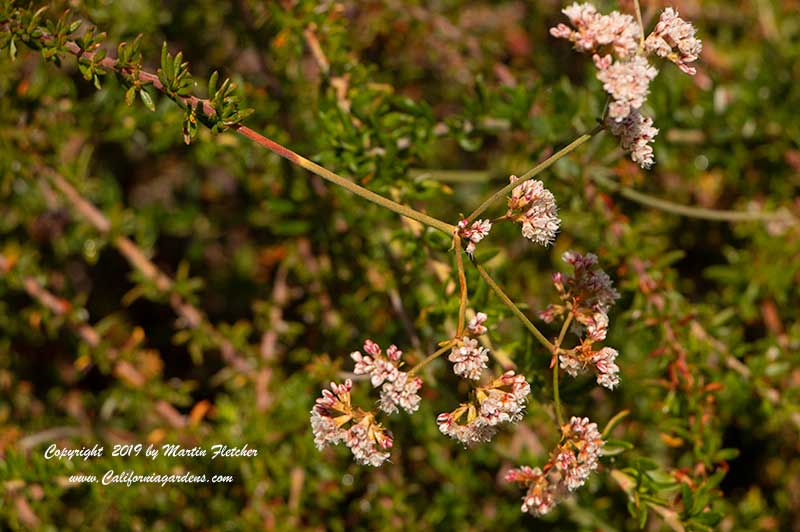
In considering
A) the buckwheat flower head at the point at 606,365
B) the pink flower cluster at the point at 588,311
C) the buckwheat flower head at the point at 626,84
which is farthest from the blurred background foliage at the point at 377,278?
the buckwheat flower head at the point at 626,84

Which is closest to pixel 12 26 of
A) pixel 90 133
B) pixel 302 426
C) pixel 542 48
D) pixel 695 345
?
pixel 90 133

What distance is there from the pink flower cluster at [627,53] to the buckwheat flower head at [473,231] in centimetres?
26

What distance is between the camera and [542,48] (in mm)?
3346

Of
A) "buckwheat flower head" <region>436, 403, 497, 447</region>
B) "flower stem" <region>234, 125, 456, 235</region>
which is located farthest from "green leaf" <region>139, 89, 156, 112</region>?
"buckwheat flower head" <region>436, 403, 497, 447</region>

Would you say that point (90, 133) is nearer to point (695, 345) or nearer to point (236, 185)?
point (236, 185)

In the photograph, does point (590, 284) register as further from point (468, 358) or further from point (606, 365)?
point (468, 358)

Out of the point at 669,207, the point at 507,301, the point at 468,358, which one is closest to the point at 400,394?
the point at 468,358

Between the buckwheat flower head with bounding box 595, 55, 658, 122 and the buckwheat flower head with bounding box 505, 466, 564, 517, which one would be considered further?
the buckwheat flower head with bounding box 505, 466, 564, 517

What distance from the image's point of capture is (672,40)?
4.59 feet

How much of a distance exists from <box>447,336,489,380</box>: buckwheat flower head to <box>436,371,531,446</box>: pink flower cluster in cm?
4

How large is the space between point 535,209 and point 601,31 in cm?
30

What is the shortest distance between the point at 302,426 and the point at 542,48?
72.6 inches

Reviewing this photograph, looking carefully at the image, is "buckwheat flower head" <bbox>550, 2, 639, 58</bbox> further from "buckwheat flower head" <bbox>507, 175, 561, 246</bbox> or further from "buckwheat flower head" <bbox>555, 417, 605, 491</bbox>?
"buckwheat flower head" <bbox>555, 417, 605, 491</bbox>

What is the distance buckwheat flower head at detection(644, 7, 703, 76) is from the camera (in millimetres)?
1387
